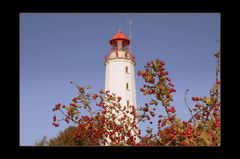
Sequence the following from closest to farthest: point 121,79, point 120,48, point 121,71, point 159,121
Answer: point 159,121, point 121,79, point 121,71, point 120,48

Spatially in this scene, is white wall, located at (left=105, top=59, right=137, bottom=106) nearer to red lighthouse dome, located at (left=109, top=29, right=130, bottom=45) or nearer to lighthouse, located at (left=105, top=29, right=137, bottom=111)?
lighthouse, located at (left=105, top=29, right=137, bottom=111)

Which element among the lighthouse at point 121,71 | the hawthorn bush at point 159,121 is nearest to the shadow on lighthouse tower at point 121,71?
the lighthouse at point 121,71

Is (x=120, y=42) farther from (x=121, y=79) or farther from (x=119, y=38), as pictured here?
(x=121, y=79)

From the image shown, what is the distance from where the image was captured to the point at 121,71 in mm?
19625

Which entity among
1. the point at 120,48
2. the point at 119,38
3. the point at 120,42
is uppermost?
the point at 119,38

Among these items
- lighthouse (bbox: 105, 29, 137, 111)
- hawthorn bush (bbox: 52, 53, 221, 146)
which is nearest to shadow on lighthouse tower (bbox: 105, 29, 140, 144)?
lighthouse (bbox: 105, 29, 137, 111)

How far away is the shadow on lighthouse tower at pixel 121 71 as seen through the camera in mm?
19203

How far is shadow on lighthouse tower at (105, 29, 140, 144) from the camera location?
756 inches

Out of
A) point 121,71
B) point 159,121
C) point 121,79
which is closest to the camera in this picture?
point 159,121

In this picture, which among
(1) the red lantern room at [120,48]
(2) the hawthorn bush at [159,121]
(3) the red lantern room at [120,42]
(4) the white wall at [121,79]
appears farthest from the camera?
(3) the red lantern room at [120,42]

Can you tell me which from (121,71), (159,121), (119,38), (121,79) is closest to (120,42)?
(119,38)

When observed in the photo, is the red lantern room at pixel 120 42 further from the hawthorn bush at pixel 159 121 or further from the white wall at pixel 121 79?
the hawthorn bush at pixel 159 121
